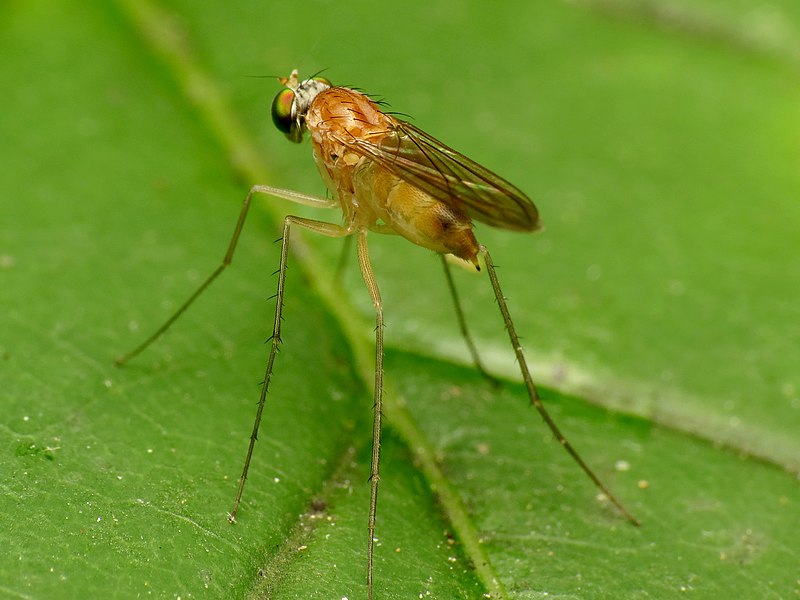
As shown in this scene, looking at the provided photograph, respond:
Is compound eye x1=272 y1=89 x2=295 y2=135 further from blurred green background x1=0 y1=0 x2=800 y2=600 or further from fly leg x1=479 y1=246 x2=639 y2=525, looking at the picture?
fly leg x1=479 y1=246 x2=639 y2=525

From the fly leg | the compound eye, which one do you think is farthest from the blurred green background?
the compound eye

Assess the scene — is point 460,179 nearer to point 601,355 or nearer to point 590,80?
point 601,355

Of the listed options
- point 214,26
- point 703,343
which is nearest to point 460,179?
point 703,343

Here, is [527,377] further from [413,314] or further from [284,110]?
[284,110]

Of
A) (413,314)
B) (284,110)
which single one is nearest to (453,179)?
(413,314)

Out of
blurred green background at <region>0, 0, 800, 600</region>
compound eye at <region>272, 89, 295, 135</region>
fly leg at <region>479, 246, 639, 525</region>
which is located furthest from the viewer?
compound eye at <region>272, 89, 295, 135</region>
